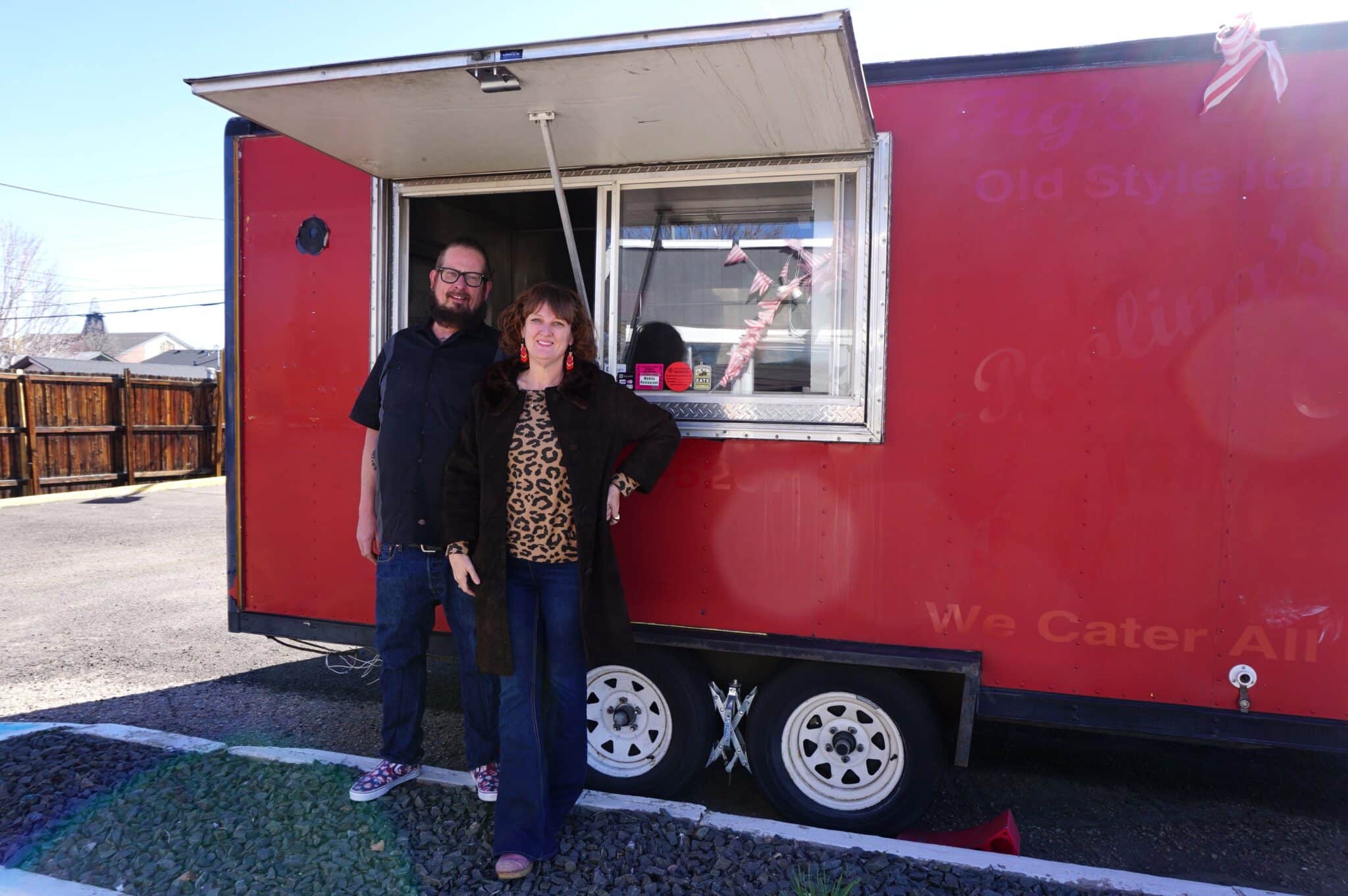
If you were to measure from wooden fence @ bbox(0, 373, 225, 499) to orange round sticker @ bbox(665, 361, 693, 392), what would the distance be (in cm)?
1088

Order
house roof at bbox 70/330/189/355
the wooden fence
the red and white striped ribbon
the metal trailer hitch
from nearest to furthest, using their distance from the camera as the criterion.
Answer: the red and white striped ribbon < the metal trailer hitch < the wooden fence < house roof at bbox 70/330/189/355

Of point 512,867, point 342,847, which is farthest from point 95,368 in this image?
point 512,867

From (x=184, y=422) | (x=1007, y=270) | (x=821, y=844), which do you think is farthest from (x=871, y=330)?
(x=184, y=422)

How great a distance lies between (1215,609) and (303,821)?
3184 millimetres

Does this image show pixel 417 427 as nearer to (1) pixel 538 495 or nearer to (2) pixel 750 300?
(1) pixel 538 495

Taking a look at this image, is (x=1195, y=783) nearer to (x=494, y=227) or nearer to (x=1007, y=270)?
(x=1007, y=270)

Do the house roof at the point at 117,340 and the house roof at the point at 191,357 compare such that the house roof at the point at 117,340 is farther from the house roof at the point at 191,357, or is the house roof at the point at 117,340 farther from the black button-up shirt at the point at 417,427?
the black button-up shirt at the point at 417,427

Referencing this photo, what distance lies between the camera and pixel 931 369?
318 centimetres

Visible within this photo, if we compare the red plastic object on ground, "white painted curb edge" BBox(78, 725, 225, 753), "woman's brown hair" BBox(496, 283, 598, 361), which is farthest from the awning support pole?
"white painted curb edge" BBox(78, 725, 225, 753)

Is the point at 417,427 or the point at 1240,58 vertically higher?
the point at 1240,58

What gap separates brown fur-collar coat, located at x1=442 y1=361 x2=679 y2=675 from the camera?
2.91m

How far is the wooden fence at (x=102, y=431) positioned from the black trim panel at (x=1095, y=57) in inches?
463

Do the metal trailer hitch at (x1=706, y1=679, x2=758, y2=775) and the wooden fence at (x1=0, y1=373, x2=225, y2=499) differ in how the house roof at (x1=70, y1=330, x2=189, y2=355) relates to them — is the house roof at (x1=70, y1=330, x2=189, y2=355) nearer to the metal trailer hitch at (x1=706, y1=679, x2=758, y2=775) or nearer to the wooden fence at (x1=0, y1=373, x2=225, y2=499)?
the wooden fence at (x1=0, y1=373, x2=225, y2=499)

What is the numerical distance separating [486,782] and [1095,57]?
333cm
